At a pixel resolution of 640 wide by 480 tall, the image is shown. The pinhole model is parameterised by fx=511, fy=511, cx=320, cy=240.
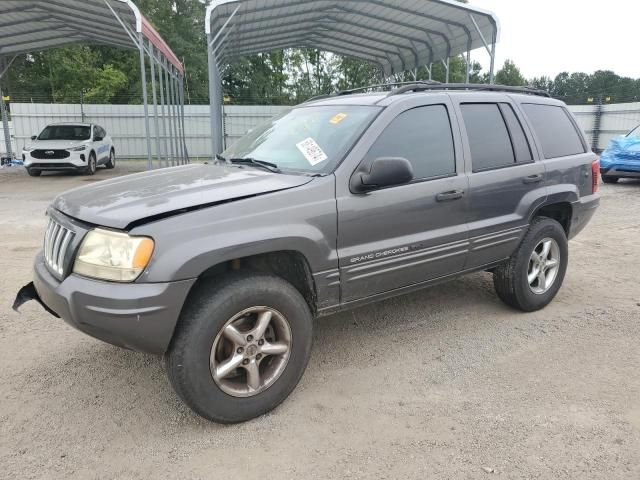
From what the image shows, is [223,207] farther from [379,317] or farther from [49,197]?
[49,197]

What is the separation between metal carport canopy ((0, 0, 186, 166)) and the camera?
12570mm

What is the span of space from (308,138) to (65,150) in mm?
13782

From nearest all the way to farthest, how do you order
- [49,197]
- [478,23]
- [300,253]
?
[300,253], [49,197], [478,23]

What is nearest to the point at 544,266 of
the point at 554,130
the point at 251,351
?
the point at 554,130

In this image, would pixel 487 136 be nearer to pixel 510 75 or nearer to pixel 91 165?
pixel 91 165

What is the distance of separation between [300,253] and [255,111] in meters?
21.9

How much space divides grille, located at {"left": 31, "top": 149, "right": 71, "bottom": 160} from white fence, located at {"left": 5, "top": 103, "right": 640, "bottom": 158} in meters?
7.21

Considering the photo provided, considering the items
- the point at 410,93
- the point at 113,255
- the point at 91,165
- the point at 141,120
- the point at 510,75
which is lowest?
the point at 91,165

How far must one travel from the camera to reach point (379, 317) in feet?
14.4

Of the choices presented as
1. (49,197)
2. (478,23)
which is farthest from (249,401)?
(478,23)

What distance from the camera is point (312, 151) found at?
3.38 metres

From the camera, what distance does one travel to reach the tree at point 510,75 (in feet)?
206

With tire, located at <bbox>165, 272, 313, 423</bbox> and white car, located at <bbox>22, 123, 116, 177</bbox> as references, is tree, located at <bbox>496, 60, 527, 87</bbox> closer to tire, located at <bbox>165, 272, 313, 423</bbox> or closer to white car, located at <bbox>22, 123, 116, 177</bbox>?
white car, located at <bbox>22, 123, 116, 177</bbox>

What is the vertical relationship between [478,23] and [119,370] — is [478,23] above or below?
above
